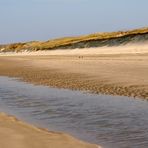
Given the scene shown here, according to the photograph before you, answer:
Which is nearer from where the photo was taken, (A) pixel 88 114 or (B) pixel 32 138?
(B) pixel 32 138

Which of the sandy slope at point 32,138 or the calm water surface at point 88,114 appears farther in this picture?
the calm water surface at point 88,114

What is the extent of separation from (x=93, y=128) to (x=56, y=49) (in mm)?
57010

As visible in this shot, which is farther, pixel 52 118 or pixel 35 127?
pixel 52 118

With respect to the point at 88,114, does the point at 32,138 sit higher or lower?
higher

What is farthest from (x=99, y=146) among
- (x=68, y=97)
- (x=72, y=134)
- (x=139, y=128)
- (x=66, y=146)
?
(x=68, y=97)

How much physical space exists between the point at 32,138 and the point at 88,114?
313 centimetres

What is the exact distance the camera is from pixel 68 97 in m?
13.4

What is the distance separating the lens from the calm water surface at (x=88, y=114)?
7.59m

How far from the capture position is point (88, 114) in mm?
10039

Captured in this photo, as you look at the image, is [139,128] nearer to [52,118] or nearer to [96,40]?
[52,118]

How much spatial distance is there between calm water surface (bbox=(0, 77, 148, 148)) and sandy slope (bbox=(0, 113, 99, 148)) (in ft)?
1.37

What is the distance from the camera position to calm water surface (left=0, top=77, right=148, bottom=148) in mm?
7594

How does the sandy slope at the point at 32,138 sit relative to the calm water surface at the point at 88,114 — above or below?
above

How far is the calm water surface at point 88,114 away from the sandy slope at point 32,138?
42 cm
